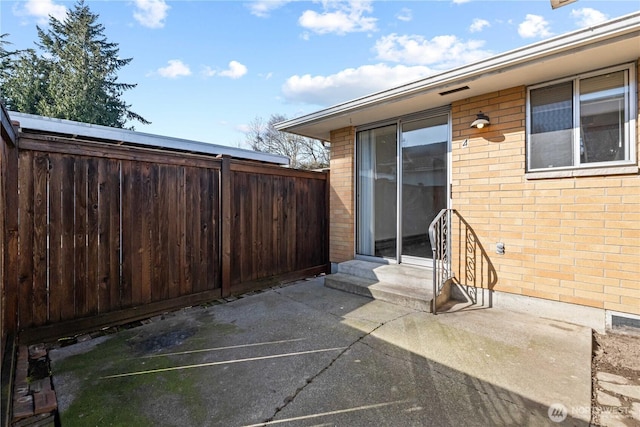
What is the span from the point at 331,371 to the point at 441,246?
2.30 m

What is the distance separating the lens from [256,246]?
4680 millimetres

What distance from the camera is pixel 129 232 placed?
339 cm

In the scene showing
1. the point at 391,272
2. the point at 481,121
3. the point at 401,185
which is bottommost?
the point at 391,272

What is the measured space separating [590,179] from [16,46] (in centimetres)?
2511

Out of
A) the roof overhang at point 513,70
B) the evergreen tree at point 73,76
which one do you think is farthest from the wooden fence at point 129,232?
the evergreen tree at point 73,76

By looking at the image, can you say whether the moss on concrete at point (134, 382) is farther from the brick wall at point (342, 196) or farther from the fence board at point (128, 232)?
the brick wall at point (342, 196)

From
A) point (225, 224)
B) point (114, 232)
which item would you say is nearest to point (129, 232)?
point (114, 232)

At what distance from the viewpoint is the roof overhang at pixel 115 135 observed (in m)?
4.06

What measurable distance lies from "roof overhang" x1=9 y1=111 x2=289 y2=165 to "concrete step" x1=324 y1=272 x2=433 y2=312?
3.42 meters

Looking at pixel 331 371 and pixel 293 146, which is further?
pixel 293 146

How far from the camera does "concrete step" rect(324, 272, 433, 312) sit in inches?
141

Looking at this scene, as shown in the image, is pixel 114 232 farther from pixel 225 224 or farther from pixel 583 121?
pixel 583 121

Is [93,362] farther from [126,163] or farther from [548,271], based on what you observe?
[548,271]

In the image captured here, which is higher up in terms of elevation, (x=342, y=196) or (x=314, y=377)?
(x=342, y=196)
